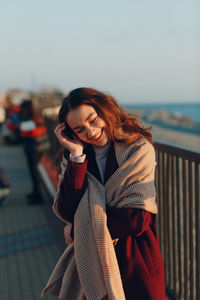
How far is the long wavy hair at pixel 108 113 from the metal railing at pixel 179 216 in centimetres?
74

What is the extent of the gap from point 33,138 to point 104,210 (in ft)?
20.5

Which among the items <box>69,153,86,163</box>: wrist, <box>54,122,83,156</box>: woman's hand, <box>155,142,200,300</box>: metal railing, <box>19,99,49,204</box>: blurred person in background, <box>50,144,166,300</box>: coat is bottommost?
<box>19,99,49,204</box>: blurred person in background

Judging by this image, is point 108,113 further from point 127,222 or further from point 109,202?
point 127,222

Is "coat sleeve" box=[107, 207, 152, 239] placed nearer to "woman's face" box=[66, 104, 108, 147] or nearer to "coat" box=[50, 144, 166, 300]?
"coat" box=[50, 144, 166, 300]

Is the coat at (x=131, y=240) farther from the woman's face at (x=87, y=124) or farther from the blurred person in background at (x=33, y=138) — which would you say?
the blurred person in background at (x=33, y=138)

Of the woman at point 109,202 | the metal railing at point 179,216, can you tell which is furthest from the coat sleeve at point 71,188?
the metal railing at point 179,216

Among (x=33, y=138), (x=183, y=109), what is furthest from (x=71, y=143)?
(x=183, y=109)

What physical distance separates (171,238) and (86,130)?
163 centimetres

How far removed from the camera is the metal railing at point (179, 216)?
9.81 ft

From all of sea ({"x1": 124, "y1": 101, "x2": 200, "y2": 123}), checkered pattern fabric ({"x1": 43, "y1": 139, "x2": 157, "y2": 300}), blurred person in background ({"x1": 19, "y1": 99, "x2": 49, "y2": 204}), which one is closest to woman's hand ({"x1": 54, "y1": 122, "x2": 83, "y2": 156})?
checkered pattern fabric ({"x1": 43, "y1": 139, "x2": 157, "y2": 300})

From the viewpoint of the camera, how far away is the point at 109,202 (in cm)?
219

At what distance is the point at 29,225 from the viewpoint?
6.94 m

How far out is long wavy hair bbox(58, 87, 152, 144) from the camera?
222 cm

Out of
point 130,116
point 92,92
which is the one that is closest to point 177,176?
point 130,116
